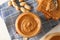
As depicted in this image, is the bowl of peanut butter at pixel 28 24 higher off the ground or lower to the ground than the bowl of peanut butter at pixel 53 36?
higher

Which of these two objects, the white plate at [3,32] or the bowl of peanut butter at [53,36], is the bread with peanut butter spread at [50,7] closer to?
the bowl of peanut butter at [53,36]

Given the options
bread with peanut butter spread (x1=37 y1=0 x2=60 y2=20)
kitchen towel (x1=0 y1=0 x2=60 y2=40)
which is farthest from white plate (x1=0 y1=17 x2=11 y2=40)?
bread with peanut butter spread (x1=37 y1=0 x2=60 y2=20)

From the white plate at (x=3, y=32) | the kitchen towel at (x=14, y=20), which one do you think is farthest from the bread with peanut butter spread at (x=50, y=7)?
the white plate at (x=3, y=32)

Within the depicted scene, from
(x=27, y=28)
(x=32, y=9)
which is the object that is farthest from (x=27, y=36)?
(x=32, y=9)

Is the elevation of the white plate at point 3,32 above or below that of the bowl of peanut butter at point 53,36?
above

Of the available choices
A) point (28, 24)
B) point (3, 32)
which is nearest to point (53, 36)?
point (28, 24)

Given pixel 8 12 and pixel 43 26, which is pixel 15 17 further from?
pixel 43 26

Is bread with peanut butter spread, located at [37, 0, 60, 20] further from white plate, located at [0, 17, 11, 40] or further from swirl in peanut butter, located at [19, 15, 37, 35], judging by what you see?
white plate, located at [0, 17, 11, 40]

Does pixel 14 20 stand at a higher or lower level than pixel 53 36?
higher

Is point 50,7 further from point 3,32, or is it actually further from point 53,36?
point 3,32

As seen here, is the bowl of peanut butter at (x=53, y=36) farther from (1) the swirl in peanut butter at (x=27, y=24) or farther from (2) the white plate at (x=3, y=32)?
(2) the white plate at (x=3, y=32)

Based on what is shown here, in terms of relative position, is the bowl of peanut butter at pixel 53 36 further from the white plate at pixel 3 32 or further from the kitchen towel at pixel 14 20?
the white plate at pixel 3 32
